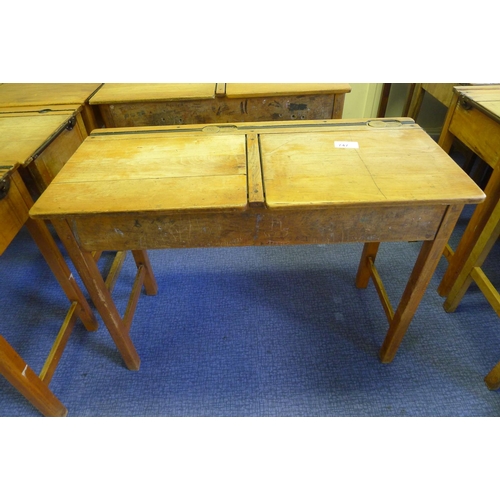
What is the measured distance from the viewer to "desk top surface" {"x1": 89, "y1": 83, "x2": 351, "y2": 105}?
5.49 feet

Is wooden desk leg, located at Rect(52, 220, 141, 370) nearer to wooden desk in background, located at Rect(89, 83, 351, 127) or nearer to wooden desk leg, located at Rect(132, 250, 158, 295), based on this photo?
wooden desk leg, located at Rect(132, 250, 158, 295)

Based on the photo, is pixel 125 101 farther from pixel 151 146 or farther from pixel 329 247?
pixel 329 247

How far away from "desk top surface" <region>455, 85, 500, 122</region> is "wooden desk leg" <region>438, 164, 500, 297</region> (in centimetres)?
21

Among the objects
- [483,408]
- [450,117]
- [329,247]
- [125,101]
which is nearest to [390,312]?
[483,408]

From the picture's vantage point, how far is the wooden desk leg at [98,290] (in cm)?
103

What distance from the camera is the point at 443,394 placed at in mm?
1375

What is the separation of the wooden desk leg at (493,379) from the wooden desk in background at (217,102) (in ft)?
4.53

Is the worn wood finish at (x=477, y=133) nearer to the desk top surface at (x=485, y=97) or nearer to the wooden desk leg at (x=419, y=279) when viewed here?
the desk top surface at (x=485, y=97)

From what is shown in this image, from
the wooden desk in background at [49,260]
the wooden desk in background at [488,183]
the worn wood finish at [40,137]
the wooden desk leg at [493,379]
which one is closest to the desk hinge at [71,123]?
the worn wood finish at [40,137]

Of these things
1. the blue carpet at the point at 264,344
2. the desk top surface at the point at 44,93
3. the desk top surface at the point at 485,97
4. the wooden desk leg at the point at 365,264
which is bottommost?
the blue carpet at the point at 264,344

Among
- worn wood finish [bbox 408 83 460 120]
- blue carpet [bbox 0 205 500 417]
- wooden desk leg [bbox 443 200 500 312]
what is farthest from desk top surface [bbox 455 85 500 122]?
blue carpet [bbox 0 205 500 417]

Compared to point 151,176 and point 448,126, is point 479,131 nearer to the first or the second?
point 448,126

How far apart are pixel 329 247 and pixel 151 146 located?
1.30 metres

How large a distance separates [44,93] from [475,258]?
2.31 meters
